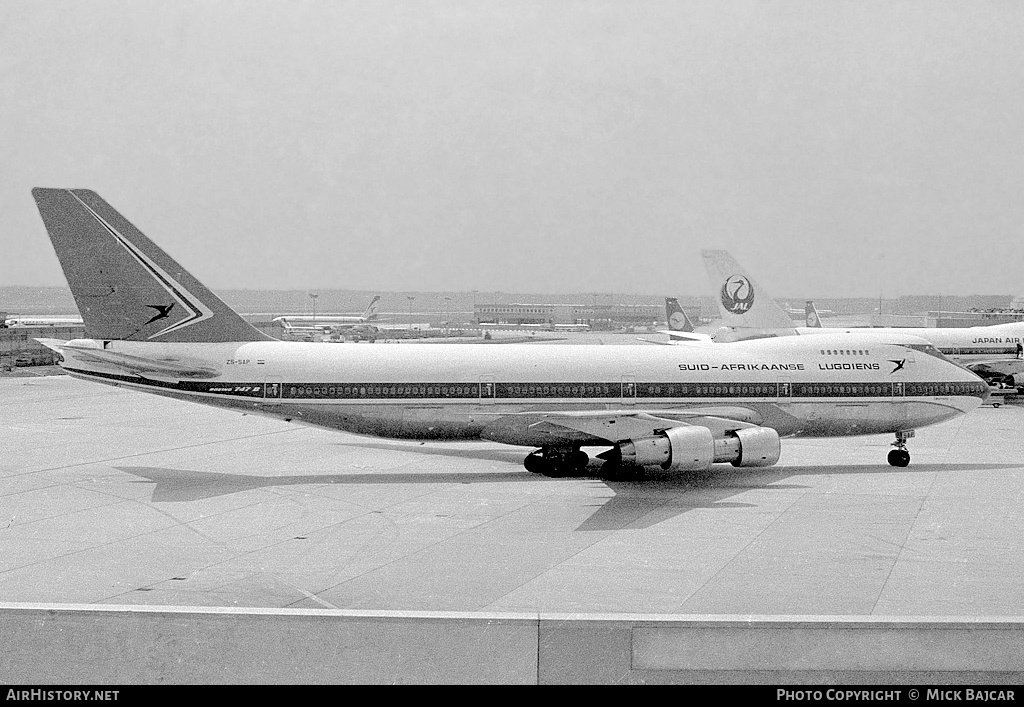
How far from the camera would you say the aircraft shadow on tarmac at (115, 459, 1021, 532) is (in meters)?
21.6

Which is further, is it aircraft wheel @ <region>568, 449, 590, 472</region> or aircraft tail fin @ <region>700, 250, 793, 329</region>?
aircraft tail fin @ <region>700, 250, 793, 329</region>

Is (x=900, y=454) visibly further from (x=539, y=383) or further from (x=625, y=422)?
(x=539, y=383)

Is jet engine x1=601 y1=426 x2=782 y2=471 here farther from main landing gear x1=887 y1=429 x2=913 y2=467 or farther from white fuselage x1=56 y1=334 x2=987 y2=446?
main landing gear x1=887 y1=429 x2=913 y2=467

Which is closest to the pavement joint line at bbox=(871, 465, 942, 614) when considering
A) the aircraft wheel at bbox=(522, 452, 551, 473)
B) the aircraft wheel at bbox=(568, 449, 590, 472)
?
the aircraft wheel at bbox=(568, 449, 590, 472)

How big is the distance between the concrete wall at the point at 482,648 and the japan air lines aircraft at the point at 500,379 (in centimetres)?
1659

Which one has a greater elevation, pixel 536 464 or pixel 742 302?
pixel 742 302

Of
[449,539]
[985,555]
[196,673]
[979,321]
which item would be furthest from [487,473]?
[979,321]

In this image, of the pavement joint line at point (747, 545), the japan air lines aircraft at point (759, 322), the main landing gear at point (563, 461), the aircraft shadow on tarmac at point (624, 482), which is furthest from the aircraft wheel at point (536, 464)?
the japan air lines aircraft at point (759, 322)

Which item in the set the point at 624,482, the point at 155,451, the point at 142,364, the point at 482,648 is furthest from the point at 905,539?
the point at 155,451

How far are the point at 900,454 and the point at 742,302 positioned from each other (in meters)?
25.7

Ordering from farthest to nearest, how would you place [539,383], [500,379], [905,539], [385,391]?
[539,383] < [500,379] < [385,391] < [905,539]

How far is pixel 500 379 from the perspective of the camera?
87.0 ft

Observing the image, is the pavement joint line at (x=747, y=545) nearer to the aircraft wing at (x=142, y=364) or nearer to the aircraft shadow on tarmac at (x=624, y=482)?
the aircraft shadow on tarmac at (x=624, y=482)
